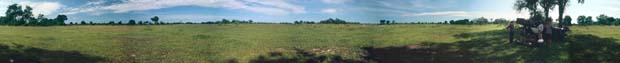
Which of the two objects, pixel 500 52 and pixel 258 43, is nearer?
pixel 500 52

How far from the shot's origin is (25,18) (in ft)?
120

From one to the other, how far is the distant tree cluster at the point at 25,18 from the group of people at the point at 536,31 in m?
19.5

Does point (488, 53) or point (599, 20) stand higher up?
point (599, 20)

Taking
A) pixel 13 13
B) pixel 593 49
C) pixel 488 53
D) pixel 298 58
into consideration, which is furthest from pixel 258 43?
pixel 593 49

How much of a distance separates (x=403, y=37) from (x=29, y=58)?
55.4 feet

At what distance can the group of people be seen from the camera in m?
34.3

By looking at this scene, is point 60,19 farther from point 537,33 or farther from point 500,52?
point 537,33

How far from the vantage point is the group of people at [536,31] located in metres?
34.3

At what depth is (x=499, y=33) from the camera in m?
39.3

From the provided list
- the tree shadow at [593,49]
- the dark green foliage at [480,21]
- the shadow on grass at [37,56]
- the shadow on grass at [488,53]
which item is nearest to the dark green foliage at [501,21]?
the dark green foliage at [480,21]

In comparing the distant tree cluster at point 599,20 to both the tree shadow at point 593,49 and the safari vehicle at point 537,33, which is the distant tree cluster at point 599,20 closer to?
the tree shadow at point 593,49

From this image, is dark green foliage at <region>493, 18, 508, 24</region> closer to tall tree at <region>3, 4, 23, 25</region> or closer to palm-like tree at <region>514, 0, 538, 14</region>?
palm-like tree at <region>514, 0, 538, 14</region>

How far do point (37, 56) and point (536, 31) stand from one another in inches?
780

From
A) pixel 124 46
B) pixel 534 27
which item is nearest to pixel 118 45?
pixel 124 46
